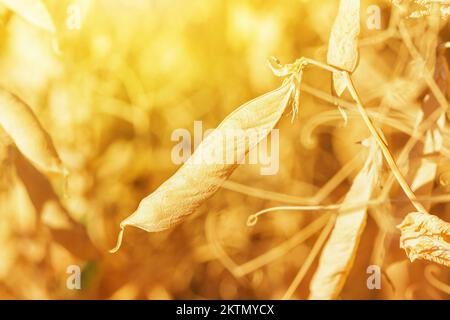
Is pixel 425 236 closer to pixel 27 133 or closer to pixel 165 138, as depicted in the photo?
pixel 165 138

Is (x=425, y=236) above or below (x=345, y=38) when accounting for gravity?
below

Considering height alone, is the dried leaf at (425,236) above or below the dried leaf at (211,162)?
below

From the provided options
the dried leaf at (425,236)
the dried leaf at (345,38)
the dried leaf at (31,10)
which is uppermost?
the dried leaf at (31,10)

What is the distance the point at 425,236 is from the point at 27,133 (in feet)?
2.60

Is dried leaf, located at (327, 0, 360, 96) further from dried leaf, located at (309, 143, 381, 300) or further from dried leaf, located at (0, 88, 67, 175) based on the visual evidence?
dried leaf, located at (0, 88, 67, 175)

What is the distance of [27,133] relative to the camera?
1.02 meters

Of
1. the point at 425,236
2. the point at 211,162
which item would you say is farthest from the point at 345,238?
the point at 211,162

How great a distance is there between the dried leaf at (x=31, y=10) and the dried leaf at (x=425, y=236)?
80 cm

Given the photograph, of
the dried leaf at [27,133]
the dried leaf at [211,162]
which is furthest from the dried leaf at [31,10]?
the dried leaf at [211,162]

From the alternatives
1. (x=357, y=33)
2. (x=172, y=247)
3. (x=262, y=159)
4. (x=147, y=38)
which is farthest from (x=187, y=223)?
(x=357, y=33)

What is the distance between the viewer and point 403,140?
43.3 inches

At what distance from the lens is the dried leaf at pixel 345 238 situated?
1.08m

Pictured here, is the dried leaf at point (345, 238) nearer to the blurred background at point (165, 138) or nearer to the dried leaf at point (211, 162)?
the blurred background at point (165, 138)
